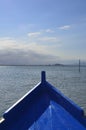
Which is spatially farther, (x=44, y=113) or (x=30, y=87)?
(x=30, y=87)

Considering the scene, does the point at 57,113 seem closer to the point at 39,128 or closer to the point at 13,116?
the point at 39,128

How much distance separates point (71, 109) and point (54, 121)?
48cm

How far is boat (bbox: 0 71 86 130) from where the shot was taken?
169 inches

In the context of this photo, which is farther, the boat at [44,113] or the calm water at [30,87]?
the calm water at [30,87]

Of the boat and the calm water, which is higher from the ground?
the boat

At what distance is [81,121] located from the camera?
14.5 feet

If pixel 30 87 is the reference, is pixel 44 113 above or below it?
above

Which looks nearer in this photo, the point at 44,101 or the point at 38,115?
the point at 38,115

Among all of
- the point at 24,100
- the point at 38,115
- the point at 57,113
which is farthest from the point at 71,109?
the point at 24,100

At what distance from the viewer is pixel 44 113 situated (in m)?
4.56

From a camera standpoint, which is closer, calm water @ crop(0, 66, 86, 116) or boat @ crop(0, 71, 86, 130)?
boat @ crop(0, 71, 86, 130)

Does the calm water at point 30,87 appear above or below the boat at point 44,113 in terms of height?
below

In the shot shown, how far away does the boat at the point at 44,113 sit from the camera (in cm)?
429

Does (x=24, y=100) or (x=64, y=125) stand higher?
(x=24, y=100)
